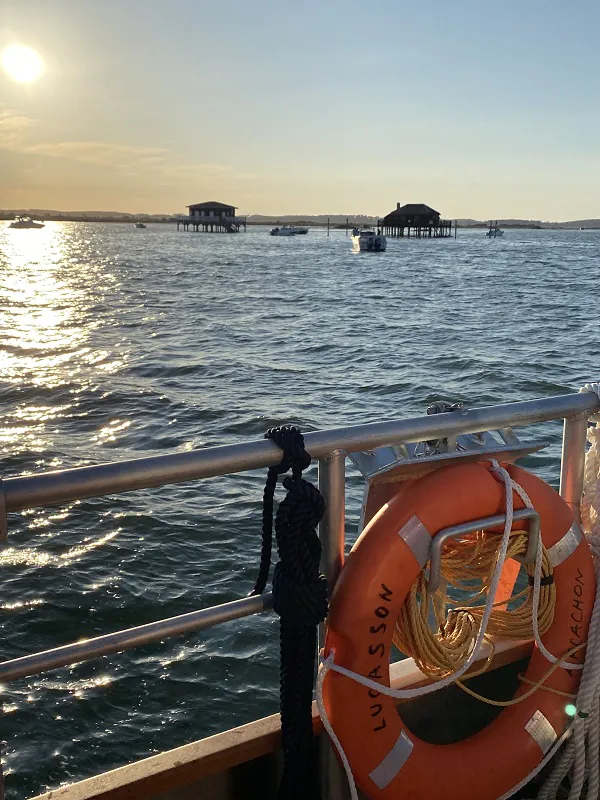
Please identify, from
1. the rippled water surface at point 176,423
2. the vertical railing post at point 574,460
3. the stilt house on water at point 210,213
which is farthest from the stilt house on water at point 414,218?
the vertical railing post at point 574,460

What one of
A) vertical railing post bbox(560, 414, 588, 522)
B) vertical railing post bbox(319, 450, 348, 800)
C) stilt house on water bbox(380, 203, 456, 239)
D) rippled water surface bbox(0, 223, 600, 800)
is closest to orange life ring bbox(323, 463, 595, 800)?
vertical railing post bbox(319, 450, 348, 800)

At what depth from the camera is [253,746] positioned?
1911 millimetres

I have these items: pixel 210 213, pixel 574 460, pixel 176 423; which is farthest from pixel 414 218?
pixel 574 460

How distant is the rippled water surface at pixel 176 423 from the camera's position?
473 centimetres

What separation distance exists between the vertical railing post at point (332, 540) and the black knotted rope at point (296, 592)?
96 millimetres

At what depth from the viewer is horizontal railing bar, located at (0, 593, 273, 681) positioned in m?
1.53

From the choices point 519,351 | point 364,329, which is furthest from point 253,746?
point 364,329

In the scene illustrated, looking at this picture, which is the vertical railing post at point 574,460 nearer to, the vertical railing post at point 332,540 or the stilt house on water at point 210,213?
the vertical railing post at point 332,540

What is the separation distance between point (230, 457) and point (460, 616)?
0.94 meters

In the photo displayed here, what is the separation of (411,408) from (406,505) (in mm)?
10125

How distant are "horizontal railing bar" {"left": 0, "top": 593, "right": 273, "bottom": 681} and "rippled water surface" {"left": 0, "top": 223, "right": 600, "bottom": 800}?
2.95m

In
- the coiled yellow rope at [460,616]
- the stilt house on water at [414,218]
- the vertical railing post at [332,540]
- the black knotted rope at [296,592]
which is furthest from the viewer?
the stilt house on water at [414,218]

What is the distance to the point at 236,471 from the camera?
167 centimetres

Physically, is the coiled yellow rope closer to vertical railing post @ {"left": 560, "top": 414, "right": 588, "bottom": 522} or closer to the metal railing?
the metal railing
